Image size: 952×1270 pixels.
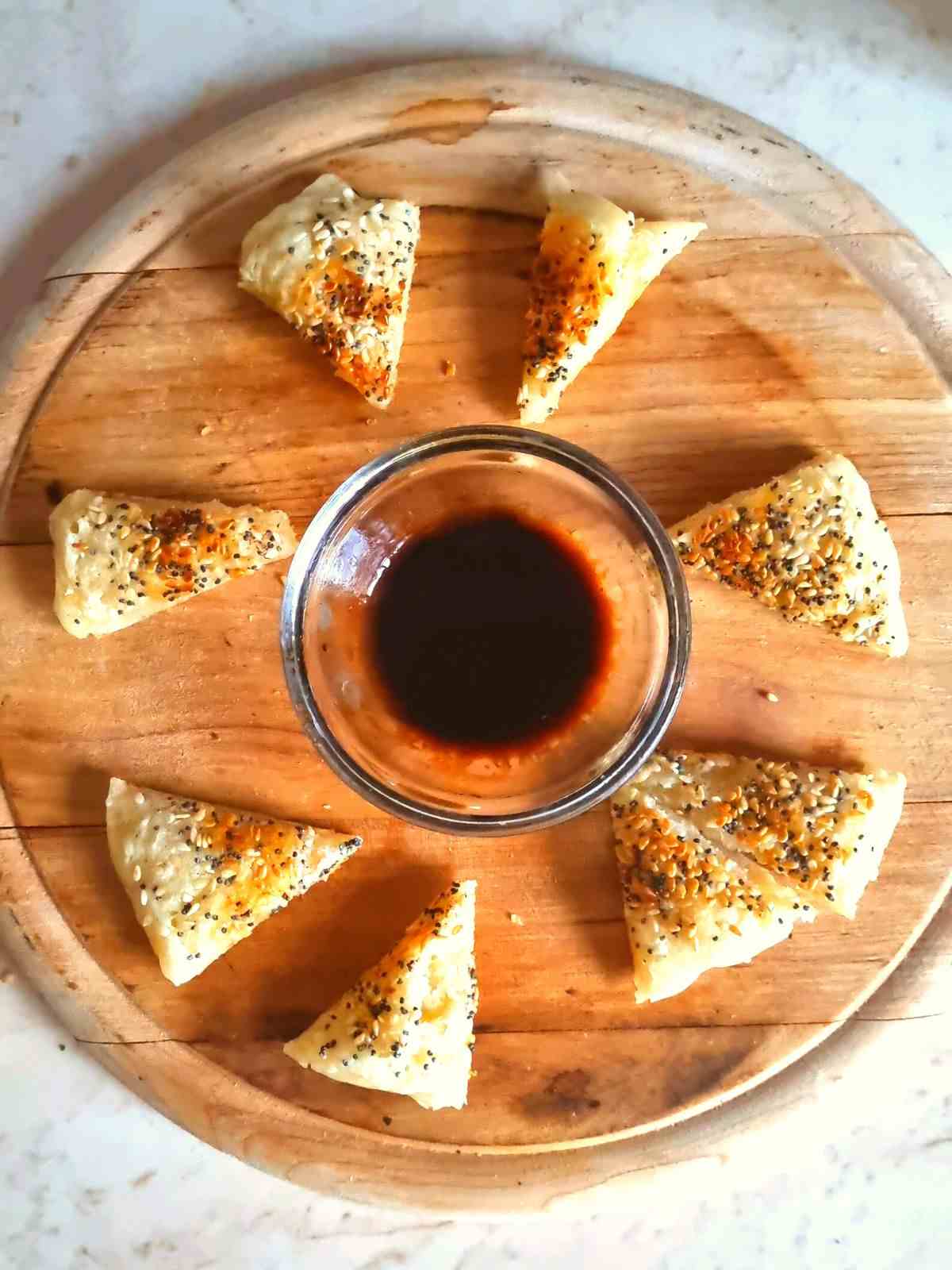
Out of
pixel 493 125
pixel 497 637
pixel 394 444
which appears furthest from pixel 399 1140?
pixel 493 125

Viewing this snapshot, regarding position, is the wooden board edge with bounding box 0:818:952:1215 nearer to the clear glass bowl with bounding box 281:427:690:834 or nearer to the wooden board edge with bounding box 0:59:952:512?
the clear glass bowl with bounding box 281:427:690:834

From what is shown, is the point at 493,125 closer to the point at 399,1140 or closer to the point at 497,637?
the point at 497,637

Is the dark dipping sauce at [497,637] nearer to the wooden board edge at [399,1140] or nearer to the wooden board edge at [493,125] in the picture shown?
the wooden board edge at [493,125]

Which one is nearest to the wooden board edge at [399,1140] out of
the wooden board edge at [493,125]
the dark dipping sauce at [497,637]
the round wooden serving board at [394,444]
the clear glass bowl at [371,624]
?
the round wooden serving board at [394,444]

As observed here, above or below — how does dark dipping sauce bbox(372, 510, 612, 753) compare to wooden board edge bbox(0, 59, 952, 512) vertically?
below

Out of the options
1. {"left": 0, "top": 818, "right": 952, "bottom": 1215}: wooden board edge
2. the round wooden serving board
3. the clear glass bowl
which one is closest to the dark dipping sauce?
the clear glass bowl
